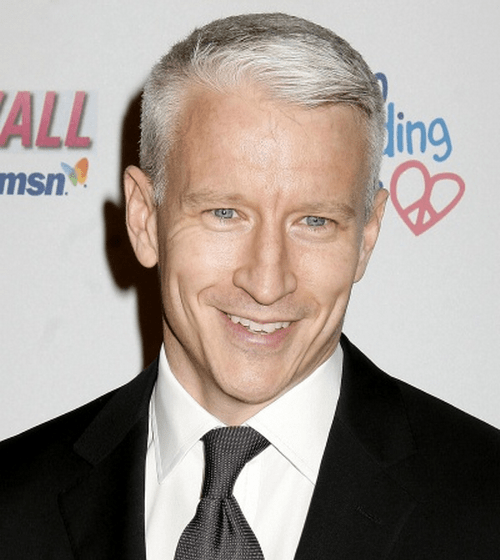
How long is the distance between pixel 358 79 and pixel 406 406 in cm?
67

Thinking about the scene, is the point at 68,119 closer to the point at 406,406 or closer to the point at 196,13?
the point at 196,13

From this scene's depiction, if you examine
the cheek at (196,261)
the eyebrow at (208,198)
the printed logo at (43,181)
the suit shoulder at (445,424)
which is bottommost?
the suit shoulder at (445,424)

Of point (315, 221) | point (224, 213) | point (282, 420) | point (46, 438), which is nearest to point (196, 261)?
point (224, 213)

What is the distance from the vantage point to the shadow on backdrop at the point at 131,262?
3.01m

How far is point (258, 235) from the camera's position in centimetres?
207

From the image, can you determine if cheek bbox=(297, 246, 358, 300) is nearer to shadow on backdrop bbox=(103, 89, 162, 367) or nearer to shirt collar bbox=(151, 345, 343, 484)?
shirt collar bbox=(151, 345, 343, 484)

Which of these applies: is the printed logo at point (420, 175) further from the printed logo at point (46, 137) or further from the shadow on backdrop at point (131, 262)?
the printed logo at point (46, 137)

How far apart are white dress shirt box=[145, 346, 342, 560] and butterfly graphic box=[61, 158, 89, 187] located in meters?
0.90

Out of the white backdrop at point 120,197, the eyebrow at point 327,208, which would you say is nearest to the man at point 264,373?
the eyebrow at point 327,208

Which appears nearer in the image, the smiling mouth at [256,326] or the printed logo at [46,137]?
the smiling mouth at [256,326]

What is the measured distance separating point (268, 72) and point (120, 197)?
1.02 meters

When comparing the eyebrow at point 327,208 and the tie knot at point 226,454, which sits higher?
the eyebrow at point 327,208

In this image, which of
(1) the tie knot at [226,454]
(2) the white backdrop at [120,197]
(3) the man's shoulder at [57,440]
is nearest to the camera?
(1) the tie knot at [226,454]

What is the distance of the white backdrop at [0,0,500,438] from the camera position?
9.57ft
